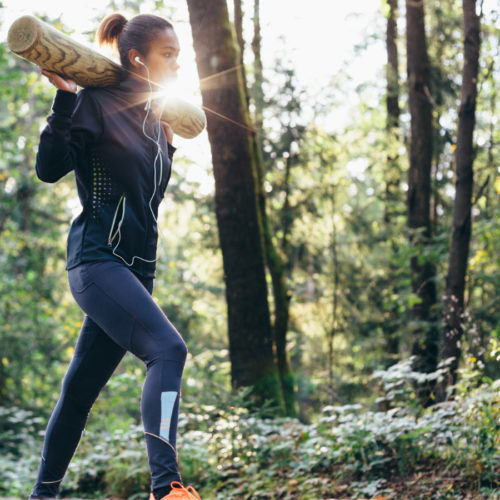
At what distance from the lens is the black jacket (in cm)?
269

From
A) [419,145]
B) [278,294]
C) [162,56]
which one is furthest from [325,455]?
[419,145]

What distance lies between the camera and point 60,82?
274 centimetres

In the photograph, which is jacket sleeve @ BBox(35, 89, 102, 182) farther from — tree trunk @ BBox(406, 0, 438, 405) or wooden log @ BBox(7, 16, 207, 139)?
tree trunk @ BBox(406, 0, 438, 405)

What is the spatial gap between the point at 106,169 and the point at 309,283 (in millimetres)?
12199

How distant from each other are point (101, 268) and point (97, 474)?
4098mm

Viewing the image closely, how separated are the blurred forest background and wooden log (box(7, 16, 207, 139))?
73 cm

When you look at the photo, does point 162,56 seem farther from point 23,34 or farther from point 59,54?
point 23,34

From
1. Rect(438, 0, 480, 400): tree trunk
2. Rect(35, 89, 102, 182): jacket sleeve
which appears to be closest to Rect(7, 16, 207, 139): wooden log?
Rect(35, 89, 102, 182): jacket sleeve

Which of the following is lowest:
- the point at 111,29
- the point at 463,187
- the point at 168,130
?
the point at 168,130

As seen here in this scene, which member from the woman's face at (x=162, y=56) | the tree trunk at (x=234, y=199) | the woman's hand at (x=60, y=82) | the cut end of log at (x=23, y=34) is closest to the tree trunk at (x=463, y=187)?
the tree trunk at (x=234, y=199)

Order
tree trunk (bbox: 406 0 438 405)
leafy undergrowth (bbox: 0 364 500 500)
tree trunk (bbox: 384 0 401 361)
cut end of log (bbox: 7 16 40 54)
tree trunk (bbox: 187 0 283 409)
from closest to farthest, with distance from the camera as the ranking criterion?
1. cut end of log (bbox: 7 16 40 54)
2. leafy undergrowth (bbox: 0 364 500 500)
3. tree trunk (bbox: 187 0 283 409)
4. tree trunk (bbox: 406 0 438 405)
5. tree trunk (bbox: 384 0 401 361)

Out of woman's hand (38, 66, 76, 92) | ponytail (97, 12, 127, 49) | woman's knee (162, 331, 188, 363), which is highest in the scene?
ponytail (97, 12, 127, 49)

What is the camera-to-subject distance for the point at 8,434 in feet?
32.7

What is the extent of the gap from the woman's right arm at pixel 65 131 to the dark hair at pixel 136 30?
41cm
